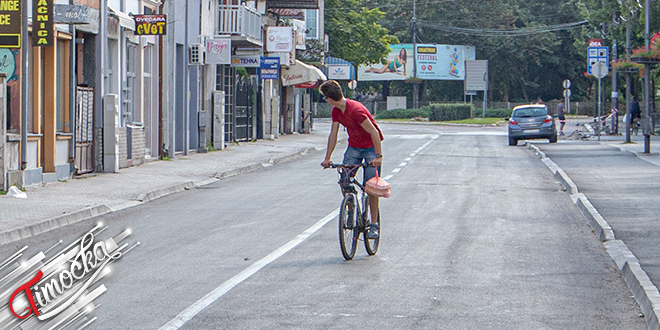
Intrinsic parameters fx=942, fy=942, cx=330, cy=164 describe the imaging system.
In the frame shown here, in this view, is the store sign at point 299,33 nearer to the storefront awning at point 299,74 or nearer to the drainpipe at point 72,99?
the storefront awning at point 299,74

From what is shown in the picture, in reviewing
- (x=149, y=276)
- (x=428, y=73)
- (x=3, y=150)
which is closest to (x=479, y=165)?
(x=3, y=150)

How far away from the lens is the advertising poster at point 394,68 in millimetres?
84312

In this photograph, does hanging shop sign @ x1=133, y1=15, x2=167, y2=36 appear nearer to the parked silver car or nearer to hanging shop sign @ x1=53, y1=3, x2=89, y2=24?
hanging shop sign @ x1=53, y1=3, x2=89, y2=24

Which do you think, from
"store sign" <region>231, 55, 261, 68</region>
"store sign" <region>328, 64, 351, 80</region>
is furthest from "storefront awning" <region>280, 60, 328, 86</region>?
"store sign" <region>328, 64, 351, 80</region>

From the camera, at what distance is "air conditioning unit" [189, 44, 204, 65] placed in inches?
1136

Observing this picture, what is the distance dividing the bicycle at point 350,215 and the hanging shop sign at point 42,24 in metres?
8.60

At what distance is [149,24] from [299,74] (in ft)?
68.2

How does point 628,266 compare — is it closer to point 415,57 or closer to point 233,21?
point 233,21

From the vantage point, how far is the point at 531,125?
116 ft

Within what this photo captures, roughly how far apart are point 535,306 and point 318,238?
12.5 feet

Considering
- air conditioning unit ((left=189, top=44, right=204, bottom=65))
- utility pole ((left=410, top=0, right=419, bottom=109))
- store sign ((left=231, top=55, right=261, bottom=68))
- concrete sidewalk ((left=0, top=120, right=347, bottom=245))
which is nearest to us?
concrete sidewalk ((left=0, top=120, right=347, bottom=245))

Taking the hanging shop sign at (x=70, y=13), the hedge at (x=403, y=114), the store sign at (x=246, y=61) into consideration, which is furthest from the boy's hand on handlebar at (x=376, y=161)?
the hedge at (x=403, y=114)

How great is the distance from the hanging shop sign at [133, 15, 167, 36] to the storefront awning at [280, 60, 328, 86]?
66.4ft

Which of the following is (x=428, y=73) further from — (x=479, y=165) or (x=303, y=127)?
(x=479, y=165)
